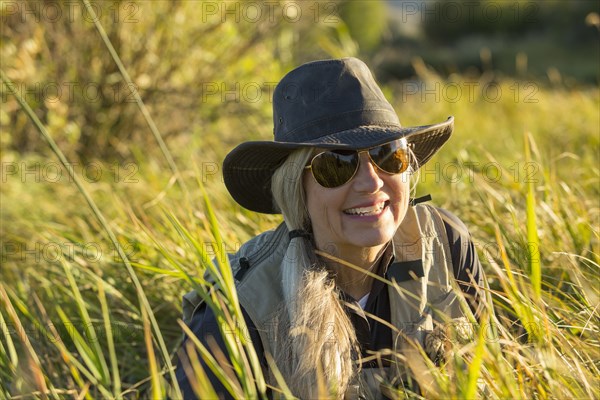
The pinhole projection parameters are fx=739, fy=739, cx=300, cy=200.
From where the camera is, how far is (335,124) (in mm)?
2143

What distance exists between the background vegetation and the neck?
393 mm

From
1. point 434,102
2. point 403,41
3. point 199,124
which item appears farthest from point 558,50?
point 199,124

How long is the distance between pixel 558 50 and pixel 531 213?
65.2ft

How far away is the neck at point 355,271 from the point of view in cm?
225

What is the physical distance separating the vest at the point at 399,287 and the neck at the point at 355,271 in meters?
0.07

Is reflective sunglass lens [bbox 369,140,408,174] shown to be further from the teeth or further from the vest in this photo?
the vest

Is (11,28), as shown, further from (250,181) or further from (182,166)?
(250,181)

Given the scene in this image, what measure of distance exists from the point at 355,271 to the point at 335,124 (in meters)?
0.47

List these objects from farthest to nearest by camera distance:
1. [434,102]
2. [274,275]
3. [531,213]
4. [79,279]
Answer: [434,102], [79,279], [274,275], [531,213]

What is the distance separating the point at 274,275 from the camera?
2178mm

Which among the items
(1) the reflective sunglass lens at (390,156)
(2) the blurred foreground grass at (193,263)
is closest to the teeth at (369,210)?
(1) the reflective sunglass lens at (390,156)

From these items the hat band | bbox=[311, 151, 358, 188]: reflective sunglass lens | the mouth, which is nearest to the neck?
the mouth

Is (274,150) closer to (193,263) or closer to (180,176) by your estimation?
(180,176)

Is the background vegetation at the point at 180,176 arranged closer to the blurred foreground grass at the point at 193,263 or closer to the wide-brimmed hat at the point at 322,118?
the blurred foreground grass at the point at 193,263
